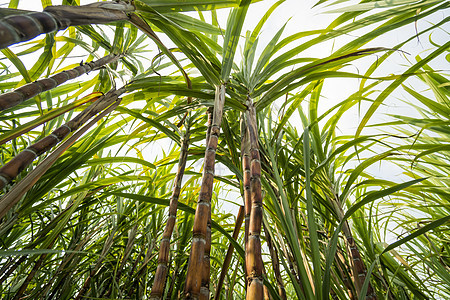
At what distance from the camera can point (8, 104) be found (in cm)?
48

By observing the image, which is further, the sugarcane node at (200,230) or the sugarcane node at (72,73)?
the sugarcane node at (72,73)

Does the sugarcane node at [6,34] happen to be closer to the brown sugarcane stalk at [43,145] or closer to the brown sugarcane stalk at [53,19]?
the brown sugarcane stalk at [53,19]

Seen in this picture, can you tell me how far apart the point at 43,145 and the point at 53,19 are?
320 mm

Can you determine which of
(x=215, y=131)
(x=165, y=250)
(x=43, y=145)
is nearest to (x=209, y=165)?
(x=215, y=131)

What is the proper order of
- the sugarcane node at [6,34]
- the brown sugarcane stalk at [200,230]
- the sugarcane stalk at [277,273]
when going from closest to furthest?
the sugarcane node at [6,34]
the brown sugarcane stalk at [200,230]
the sugarcane stalk at [277,273]

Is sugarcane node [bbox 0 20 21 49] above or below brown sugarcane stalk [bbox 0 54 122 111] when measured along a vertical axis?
below

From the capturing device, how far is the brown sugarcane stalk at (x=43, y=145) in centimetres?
48

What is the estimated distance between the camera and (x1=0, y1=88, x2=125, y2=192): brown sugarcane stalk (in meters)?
0.48

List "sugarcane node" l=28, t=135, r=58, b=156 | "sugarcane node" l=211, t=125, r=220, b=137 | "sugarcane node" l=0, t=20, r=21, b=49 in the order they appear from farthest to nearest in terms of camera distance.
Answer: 1. "sugarcane node" l=211, t=125, r=220, b=137
2. "sugarcane node" l=28, t=135, r=58, b=156
3. "sugarcane node" l=0, t=20, r=21, b=49

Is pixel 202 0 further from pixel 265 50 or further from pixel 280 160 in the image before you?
pixel 280 160

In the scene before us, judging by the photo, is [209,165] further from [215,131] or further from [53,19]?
[53,19]

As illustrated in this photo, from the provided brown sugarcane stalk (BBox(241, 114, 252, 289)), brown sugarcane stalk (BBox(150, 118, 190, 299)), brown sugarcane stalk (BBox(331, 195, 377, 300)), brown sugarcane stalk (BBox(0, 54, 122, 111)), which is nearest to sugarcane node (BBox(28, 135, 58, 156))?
brown sugarcane stalk (BBox(0, 54, 122, 111))

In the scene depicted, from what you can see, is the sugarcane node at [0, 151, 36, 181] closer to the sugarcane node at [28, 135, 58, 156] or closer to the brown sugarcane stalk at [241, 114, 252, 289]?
the sugarcane node at [28, 135, 58, 156]

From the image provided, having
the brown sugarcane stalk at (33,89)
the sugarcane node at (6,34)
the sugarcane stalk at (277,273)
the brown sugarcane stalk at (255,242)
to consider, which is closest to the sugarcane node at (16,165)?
the brown sugarcane stalk at (33,89)
